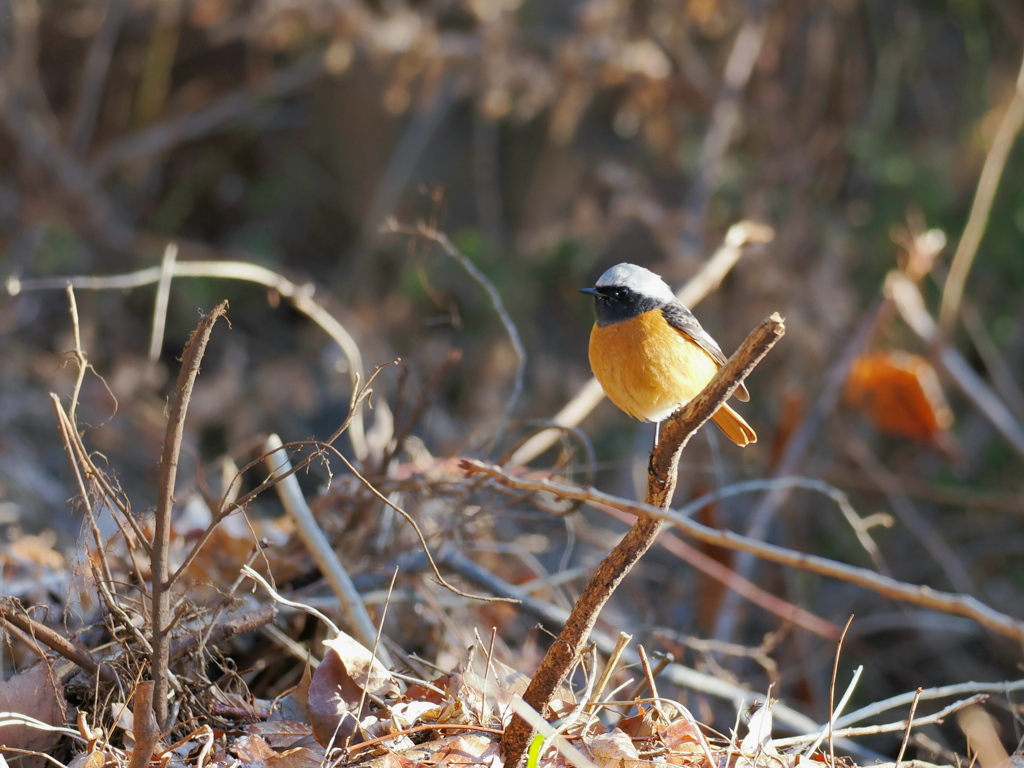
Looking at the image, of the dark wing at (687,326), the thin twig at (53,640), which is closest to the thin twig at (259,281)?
the dark wing at (687,326)

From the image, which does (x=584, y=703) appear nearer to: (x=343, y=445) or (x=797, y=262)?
(x=343, y=445)

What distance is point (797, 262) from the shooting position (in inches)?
253

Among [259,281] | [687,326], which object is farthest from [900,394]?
[259,281]

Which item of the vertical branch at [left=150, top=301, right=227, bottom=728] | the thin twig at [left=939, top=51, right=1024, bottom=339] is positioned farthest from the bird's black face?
the thin twig at [left=939, top=51, right=1024, bottom=339]

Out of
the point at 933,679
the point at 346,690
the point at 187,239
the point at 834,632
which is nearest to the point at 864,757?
the point at 834,632

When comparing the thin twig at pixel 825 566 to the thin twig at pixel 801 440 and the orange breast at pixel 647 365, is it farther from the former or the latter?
the thin twig at pixel 801 440

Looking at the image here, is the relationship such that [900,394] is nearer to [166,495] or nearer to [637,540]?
[637,540]

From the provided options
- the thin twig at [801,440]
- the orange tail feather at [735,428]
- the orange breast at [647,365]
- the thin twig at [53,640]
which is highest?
the orange breast at [647,365]

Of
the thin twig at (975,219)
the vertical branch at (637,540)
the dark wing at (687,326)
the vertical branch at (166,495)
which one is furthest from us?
the thin twig at (975,219)

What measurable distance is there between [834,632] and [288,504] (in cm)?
271

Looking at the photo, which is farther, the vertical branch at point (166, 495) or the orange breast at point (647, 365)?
the orange breast at point (647, 365)

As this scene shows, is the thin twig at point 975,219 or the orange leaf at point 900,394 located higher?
the thin twig at point 975,219

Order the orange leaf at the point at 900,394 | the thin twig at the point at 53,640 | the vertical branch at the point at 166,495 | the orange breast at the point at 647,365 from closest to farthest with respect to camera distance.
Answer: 1. the vertical branch at the point at 166,495
2. the thin twig at the point at 53,640
3. the orange breast at the point at 647,365
4. the orange leaf at the point at 900,394

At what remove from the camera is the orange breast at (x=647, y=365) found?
2326mm
